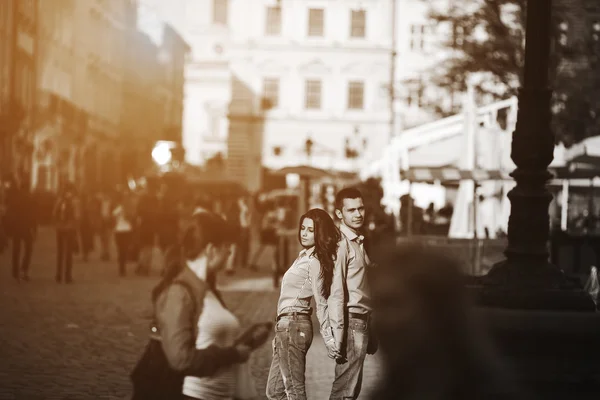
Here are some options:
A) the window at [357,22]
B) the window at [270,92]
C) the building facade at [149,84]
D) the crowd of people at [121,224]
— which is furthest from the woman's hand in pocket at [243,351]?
the building facade at [149,84]

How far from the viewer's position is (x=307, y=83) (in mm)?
63594

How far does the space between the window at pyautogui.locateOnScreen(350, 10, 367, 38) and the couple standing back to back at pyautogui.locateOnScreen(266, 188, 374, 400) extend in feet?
188

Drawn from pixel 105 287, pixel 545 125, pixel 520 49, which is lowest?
pixel 105 287

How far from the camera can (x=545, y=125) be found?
30.0ft

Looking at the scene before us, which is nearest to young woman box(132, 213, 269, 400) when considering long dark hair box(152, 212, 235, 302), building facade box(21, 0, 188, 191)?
long dark hair box(152, 212, 235, 302)

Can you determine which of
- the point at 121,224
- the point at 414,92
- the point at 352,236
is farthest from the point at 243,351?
the point at 414,92

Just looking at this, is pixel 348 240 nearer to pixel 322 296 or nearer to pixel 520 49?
pixel 322 296

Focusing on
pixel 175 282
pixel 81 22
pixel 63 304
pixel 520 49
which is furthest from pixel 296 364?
pixel 81 22

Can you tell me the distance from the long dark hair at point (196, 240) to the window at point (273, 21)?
188ft

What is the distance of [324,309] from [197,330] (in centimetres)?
165

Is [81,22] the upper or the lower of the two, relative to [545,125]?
upper

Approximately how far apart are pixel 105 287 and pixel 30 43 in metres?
27.9

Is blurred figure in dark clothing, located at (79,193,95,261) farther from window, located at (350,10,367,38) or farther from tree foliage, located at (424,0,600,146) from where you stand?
window, located at (350,10,367,38)

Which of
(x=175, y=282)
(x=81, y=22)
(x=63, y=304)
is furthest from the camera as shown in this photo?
(x=81, y=22)
